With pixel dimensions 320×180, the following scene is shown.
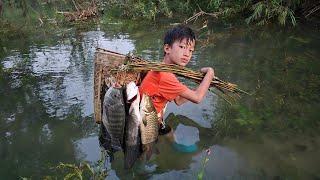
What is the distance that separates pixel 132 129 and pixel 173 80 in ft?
1.87

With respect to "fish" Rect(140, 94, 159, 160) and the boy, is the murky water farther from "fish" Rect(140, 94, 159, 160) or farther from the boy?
the boy

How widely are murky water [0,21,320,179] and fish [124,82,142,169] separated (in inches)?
7.0

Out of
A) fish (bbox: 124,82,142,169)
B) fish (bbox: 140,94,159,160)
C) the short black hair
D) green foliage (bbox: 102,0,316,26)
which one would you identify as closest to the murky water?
fish (bbox: 124,82,142,169)

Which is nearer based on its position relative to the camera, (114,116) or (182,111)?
(114,116)

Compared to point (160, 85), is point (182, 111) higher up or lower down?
lower down

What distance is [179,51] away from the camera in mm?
3590

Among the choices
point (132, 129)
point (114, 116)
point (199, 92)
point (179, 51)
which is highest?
point (179, 51)

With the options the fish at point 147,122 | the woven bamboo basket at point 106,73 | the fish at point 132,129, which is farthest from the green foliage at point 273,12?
the fish at point 132,129

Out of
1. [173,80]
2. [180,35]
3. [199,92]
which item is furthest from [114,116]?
[180,35]

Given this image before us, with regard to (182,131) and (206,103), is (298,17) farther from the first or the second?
(182,131)

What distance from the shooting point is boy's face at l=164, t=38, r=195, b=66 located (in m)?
3.56

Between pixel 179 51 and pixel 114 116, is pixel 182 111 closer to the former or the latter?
pixel 179 51

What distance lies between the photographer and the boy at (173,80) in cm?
350

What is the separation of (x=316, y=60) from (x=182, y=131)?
338 centimetres
